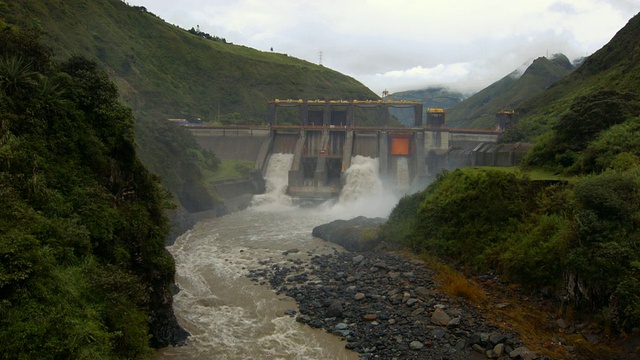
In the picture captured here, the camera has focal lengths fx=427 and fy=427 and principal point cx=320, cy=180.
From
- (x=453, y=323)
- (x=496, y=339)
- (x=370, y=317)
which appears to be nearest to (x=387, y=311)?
(x=370, y=317)

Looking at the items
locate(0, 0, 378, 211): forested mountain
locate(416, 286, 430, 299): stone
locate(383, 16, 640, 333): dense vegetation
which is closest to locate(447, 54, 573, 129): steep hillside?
locate(0, 0, 378, 211): forested mountain

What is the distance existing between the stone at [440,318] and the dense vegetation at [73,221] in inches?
303

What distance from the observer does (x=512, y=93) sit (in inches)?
4318

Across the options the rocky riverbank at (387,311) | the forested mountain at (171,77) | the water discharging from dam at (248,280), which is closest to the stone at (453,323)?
the rocky riverbank at (387,311)

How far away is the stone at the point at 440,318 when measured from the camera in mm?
12594

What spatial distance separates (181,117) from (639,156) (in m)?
62.4

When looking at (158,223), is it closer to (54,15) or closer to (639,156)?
(639,156)

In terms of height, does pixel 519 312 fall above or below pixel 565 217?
below

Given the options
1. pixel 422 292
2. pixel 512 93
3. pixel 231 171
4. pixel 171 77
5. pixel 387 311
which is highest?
pixel 512 93

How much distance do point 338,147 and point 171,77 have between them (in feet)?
139

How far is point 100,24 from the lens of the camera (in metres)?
65.2

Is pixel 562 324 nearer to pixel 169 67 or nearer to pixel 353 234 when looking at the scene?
pixel 353 234

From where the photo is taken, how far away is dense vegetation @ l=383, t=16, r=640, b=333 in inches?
445

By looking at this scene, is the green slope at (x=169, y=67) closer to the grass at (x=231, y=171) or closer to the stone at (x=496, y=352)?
the grass at (x=231, y=171)
